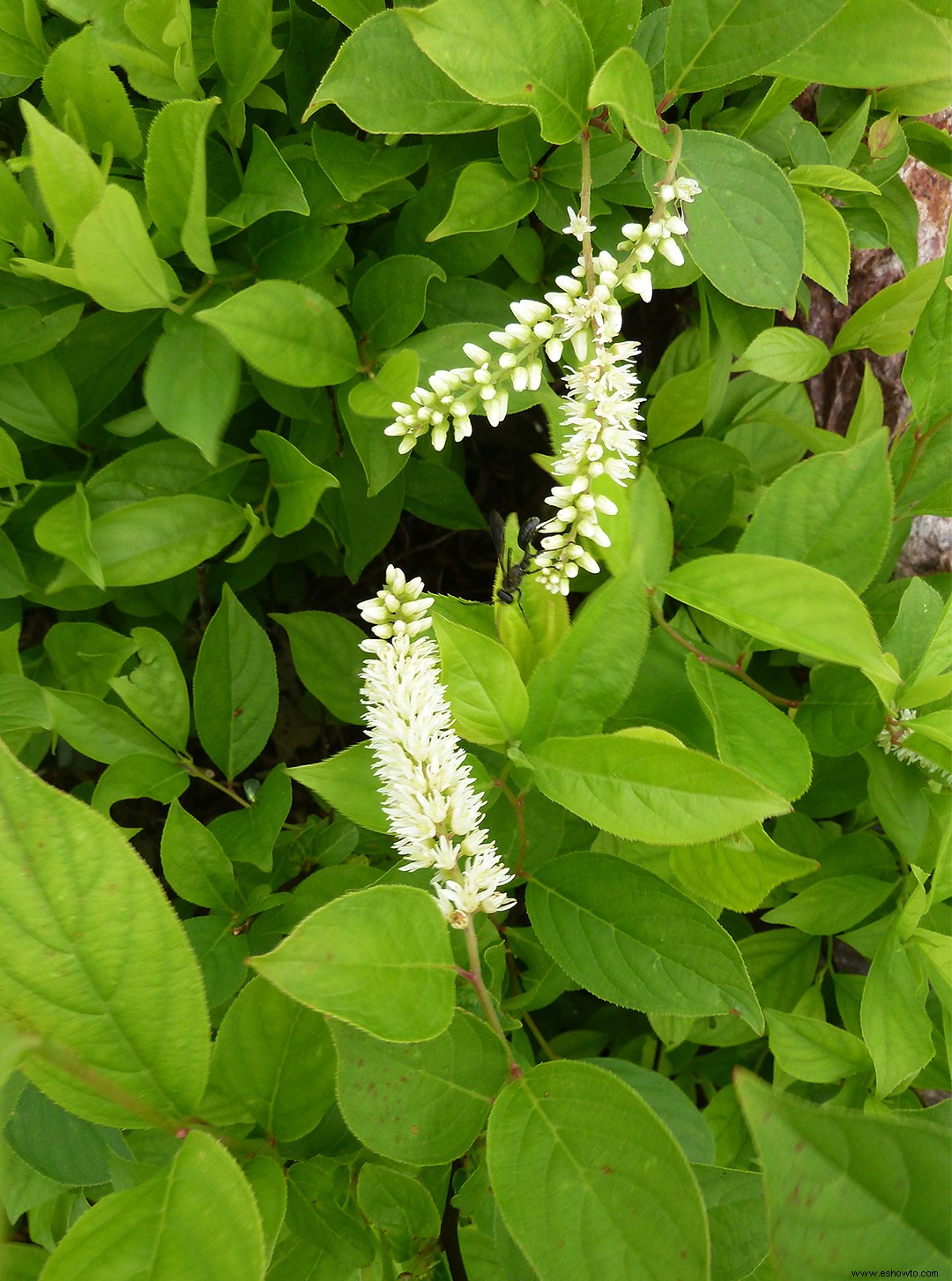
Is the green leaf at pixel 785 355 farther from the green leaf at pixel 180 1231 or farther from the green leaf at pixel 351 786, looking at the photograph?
the green leaf at pixel 180 1231

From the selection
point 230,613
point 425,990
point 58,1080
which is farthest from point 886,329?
point 58,1080

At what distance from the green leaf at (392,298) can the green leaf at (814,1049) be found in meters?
0.85

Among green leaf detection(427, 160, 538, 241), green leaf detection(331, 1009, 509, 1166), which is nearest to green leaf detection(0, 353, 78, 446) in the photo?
green leaf detection(427, 160, 538, 241)

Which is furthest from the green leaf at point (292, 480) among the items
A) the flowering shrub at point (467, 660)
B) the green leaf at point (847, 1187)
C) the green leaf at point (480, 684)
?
the green leaf at point (847, 1187)

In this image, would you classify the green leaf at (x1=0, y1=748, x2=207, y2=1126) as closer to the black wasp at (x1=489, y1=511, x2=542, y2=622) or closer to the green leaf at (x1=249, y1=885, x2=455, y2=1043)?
the green leaf at (x1=249, y1=885, x2=455, y2=1043)

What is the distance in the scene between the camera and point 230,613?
1.12 metres

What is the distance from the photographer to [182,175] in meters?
0.88

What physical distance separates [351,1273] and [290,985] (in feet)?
1.36

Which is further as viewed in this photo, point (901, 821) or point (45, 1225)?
point (45, 1225)

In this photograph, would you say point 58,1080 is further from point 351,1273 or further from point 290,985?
point 351,1273

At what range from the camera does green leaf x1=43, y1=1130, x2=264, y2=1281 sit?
1.79 ft

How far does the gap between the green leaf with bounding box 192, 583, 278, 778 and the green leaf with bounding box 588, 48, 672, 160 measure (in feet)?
2.30

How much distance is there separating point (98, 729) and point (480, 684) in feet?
1.97

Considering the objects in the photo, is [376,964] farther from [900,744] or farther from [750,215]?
[750,215]
